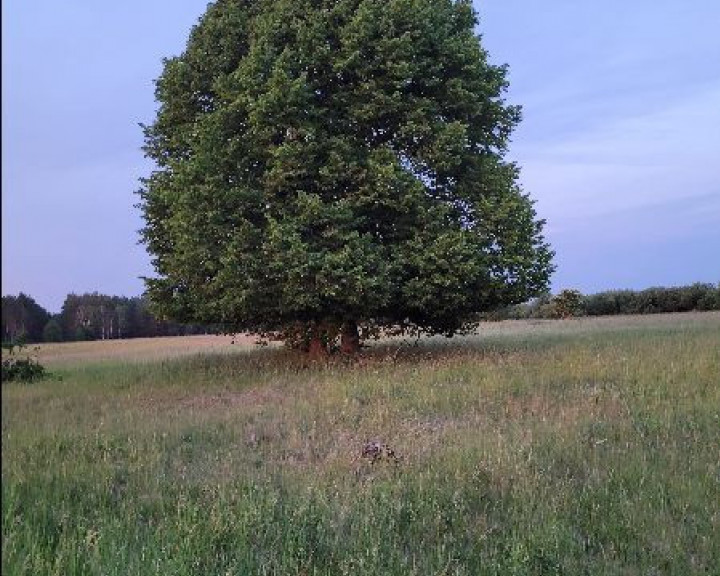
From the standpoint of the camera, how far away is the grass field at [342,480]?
368cm

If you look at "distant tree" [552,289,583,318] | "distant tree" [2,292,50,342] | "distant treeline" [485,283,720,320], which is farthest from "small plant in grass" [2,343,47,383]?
"distant tree" [552,289,583,318]

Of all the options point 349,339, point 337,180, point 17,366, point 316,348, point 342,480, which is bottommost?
point 342,480

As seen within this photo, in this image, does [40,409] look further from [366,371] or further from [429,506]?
[366,371]

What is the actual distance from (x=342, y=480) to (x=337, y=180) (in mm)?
11547

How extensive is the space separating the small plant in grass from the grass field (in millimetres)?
A: 58

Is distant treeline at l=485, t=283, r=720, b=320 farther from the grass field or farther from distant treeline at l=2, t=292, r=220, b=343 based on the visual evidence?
distant treeline at l=2, t=292, r=220, b=343

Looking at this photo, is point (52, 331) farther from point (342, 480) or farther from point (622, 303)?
point (622, 303)

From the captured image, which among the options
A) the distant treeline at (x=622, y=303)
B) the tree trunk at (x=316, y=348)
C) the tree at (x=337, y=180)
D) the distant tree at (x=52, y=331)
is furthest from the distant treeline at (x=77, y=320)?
the distant treeline at (x=622, y=303)

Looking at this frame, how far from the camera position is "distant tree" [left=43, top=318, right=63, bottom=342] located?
1728 millimetres

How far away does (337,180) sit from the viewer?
17703mm

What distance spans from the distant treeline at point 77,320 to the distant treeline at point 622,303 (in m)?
53.0

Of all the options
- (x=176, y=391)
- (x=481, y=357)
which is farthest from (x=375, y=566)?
(x=481, y=357)

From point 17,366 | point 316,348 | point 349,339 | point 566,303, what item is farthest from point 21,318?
point 566,303

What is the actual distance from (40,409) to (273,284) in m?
15.3
